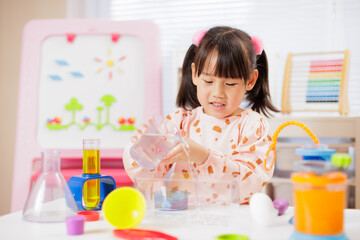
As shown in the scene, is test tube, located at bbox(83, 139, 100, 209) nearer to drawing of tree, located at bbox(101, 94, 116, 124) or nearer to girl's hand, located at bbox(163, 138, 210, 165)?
girl's hand, located at bbox(163, 138, 210, 165)

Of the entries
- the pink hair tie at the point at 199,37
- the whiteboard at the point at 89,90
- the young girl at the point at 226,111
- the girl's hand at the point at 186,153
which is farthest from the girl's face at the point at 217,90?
the whiteboard at the point at 89,90

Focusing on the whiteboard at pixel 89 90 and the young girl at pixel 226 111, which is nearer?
the young girl at pixel 226 111

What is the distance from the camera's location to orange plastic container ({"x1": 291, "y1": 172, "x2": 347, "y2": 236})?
50 centimetres

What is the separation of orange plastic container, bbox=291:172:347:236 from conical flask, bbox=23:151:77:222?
1.27 feet

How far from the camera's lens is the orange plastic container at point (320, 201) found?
0.50 metres

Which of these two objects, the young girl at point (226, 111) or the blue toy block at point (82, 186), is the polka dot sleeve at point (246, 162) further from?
the blue toy block at point (82, 186)

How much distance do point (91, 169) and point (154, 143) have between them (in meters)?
0.15

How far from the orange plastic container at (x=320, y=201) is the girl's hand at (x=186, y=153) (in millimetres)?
292

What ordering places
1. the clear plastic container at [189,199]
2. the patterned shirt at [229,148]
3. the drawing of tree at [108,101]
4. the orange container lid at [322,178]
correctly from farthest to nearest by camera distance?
the drawing of tree at [108,101] < the patterned shirt at [229,148] < the clear plastic container at [189,199] < the orange container lid at [322,178]

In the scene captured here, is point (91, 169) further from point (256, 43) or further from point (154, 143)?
point (256, 43)

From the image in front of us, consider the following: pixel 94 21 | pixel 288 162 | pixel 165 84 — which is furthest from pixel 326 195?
A: pixel 165 84

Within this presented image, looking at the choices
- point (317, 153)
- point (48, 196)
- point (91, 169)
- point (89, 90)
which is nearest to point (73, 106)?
point (89, 90)

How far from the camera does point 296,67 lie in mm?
2035

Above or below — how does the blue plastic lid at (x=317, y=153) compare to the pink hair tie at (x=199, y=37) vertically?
below
